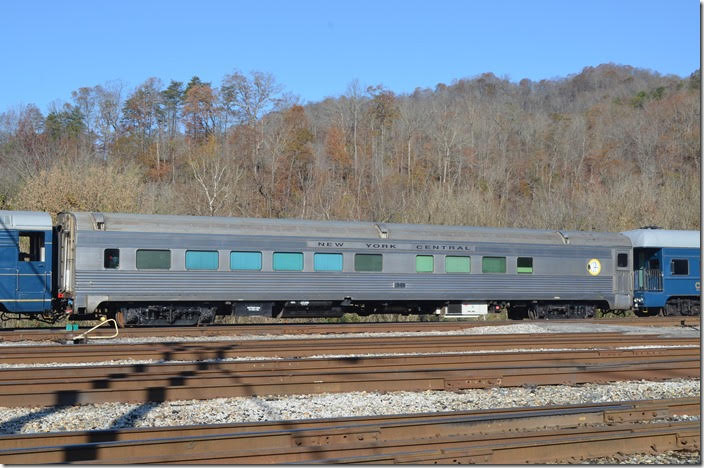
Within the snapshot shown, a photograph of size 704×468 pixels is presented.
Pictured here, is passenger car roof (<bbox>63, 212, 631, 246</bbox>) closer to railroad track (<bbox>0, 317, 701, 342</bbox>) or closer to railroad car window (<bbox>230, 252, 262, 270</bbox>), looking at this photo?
railroad car window (<bbox>230, 252, 262, 270</bbox>)

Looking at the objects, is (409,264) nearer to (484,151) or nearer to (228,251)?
(228,251)

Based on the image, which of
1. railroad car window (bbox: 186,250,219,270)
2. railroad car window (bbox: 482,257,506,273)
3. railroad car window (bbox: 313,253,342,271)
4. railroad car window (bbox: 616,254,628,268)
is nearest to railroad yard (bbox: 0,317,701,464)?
railroad car window (bbox: 186,250,219,270)

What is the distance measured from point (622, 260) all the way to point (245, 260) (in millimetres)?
13708

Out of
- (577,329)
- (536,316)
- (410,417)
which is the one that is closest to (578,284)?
(536,316)

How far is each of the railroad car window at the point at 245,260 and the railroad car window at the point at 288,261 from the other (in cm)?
51

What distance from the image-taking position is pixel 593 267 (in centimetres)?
2722

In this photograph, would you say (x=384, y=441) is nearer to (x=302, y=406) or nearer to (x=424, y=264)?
(x=302, y=406)

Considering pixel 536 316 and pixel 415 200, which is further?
pixel 415 200

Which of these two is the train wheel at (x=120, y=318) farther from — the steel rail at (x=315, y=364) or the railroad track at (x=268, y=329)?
the steel rail at (x=315, y=364)

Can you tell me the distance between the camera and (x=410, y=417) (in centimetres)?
909

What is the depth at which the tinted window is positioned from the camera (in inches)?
1125

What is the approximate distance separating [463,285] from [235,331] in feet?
26.2

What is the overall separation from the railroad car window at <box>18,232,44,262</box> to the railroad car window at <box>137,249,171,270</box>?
101 inches

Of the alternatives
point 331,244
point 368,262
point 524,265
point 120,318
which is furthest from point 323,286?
point 524,265
